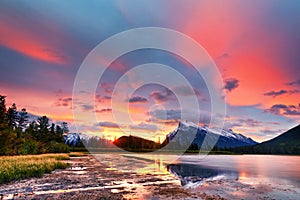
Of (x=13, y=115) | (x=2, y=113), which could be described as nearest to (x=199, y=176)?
(x=2, y=113)

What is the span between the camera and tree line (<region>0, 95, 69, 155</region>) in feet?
196

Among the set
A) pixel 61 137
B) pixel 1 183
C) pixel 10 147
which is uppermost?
pixel 61 137

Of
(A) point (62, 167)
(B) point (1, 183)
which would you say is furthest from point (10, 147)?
(B) point (1, 183)

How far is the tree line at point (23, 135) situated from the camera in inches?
2355

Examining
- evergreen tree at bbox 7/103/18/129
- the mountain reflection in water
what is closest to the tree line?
evergreen tree at bbox 7/103/18/129

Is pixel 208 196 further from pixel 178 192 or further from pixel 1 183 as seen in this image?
pixel 1 183

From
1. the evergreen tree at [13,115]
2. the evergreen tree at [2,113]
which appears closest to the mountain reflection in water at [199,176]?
the evergreen tree at [2,113]

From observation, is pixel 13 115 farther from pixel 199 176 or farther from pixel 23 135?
pixel 199 176

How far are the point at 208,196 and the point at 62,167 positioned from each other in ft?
93.3

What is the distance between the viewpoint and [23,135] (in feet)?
268

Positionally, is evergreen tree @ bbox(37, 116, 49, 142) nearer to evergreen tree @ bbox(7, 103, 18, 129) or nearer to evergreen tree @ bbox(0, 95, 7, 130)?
evergreen tree @ bbox(7, 103, 18, 129)

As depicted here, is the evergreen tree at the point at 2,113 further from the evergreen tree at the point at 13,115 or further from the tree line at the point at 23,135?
the evergreen tree at the point at 13,115

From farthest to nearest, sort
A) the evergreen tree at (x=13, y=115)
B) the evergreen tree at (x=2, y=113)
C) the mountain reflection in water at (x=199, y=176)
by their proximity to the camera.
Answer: the evergreen tree at (x=13, y=115)
the evergreen tree at (x=2, y=113)
the mountain reflection in water at (x=199, y=176)

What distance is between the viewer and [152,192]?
55.6 feet
